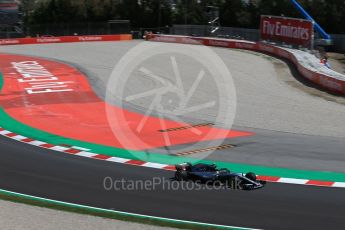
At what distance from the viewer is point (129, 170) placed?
50.4 ft

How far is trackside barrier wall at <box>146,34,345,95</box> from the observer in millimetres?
30703

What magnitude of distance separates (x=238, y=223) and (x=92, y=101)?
1781 centimetres

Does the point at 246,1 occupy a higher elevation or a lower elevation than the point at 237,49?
higher

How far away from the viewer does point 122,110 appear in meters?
25.4

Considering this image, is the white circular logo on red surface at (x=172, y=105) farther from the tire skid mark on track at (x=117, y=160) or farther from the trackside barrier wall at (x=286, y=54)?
the trackside barrier wall at (x=286, y=54)

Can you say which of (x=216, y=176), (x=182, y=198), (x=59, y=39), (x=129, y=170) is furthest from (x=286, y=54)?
(x=182, y=198)

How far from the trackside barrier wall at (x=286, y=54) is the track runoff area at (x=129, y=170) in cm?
1168

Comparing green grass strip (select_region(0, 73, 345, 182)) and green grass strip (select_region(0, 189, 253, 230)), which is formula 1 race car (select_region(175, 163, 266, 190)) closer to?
green grass strip (select_region(0, 73, 345, 182))

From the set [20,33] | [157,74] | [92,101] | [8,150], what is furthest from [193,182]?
A: [20,33]

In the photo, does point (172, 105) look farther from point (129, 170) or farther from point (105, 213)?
point (105, 213)

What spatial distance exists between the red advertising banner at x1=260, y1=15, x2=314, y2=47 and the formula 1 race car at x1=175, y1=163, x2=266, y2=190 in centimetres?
3578

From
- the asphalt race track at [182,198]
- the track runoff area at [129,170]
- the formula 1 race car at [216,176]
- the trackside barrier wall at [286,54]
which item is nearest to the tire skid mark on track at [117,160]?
the track runoff area at [129,170]

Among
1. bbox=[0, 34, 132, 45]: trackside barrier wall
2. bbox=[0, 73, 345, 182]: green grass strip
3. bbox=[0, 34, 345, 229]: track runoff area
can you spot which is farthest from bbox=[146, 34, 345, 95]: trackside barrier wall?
bbox=[0, 73, 345, 182]: green grass strip

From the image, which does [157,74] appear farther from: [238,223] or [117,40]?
[117,40]
